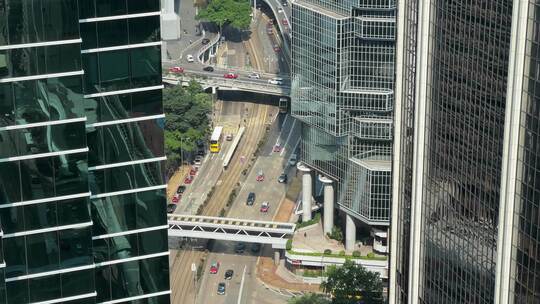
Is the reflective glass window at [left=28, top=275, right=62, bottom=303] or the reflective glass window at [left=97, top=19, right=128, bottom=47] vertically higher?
the reflective glass window at [left=97, top=19, right=128, bottom=47]

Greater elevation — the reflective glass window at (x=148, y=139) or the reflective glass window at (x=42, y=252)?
the reflective glass window at (x=148, y=139)

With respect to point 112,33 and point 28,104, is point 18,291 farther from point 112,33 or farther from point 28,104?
point 112,33

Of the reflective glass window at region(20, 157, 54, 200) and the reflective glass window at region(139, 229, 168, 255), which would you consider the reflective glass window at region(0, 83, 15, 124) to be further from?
the reflective glass window at region(139, 229, 168, 255)

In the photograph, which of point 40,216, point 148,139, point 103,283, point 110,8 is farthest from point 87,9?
point 103,283

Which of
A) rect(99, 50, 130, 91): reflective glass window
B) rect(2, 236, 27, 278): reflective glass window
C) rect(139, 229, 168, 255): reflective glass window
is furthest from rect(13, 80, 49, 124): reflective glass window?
rect(139, 229, 168, 255): reflective glass window

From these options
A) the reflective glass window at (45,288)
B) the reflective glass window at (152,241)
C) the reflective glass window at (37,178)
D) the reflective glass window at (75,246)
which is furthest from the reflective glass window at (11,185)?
the reflective glass window at (152,241)

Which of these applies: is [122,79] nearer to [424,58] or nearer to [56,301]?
[56,301]

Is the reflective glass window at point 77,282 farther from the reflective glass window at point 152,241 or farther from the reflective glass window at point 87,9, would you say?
the reflective glass window at point 87,9

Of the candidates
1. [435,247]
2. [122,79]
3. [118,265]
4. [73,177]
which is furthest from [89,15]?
[435,247]
